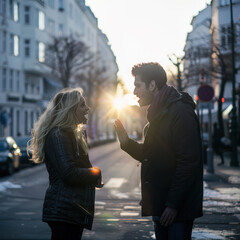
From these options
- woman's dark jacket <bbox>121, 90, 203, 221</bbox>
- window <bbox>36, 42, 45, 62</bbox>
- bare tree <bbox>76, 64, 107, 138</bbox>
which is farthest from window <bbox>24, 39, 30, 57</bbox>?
woman's dark jacket <bbox>121, 90, 203, 221</bbox>

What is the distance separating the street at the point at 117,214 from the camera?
809cm

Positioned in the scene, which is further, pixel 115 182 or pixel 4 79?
pixel 4 79

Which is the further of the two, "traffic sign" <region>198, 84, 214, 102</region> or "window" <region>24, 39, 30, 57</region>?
"window" <region>24, 39, 30, 57</region>

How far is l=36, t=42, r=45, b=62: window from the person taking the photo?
53.7 metres

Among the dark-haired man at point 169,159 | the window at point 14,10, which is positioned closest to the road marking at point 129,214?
the dark-haired man at point 169,159

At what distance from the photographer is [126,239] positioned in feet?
25.1

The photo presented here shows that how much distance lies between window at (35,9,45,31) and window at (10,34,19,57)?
12.6 ft

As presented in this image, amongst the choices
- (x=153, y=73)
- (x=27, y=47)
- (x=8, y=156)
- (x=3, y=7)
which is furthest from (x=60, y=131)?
(x=27, y=47)

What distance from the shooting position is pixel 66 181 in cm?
402

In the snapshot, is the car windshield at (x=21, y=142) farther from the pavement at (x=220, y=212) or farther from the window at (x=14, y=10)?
the window at (x=14, y=10)

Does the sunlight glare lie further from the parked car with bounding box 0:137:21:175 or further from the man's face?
the parked car with bounding box 0:137:21:175

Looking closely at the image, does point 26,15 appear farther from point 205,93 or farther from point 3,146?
point 205,93

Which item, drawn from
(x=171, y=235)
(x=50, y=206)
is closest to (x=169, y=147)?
(x=171, y=235)

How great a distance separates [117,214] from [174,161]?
660 cm
